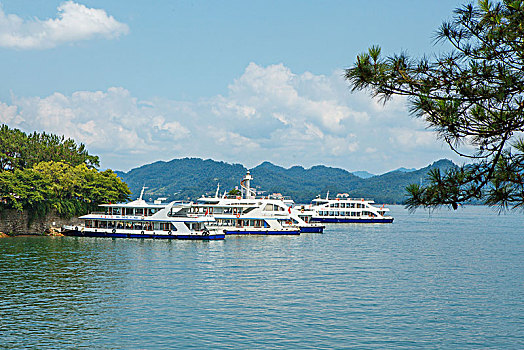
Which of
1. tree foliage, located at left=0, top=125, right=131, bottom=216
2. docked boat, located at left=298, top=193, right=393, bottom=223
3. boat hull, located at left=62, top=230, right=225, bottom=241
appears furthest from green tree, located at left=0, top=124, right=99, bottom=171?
docked boat, located at left=298, top=193, right=393, bottom=223

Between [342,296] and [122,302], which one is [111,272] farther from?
[342,296]

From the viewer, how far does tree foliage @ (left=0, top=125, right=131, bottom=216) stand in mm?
64750

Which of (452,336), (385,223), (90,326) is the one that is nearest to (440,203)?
(452,336)

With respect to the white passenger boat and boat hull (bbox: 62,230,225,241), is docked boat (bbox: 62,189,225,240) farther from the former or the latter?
the white passenger boat

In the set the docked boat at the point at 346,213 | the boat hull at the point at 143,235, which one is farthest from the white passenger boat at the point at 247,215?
the docked boat at the point at 346,213

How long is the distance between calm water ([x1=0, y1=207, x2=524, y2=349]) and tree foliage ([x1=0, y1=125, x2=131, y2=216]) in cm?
1346

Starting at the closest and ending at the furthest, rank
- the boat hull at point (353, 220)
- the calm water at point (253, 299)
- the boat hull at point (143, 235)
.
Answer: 1. the calm water at point (253, 299)
2. the boat hull at point (143, 235)
3. the boat hull at point (353, 220)

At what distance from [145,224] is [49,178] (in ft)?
48.8

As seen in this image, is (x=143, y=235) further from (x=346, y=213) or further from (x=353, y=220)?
(x=346, y=213)

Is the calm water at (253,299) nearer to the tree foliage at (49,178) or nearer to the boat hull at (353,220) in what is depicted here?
the tree foliage at (49,178)

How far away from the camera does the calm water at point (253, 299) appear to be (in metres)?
24.0

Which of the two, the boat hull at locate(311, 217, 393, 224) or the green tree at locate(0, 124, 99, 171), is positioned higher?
the green tree at locate(0, 124, 99, 171)

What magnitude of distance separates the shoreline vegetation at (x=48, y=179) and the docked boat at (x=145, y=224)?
4763 mm

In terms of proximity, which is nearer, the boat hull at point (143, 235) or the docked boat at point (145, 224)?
the boat hull at point (143, 235)
